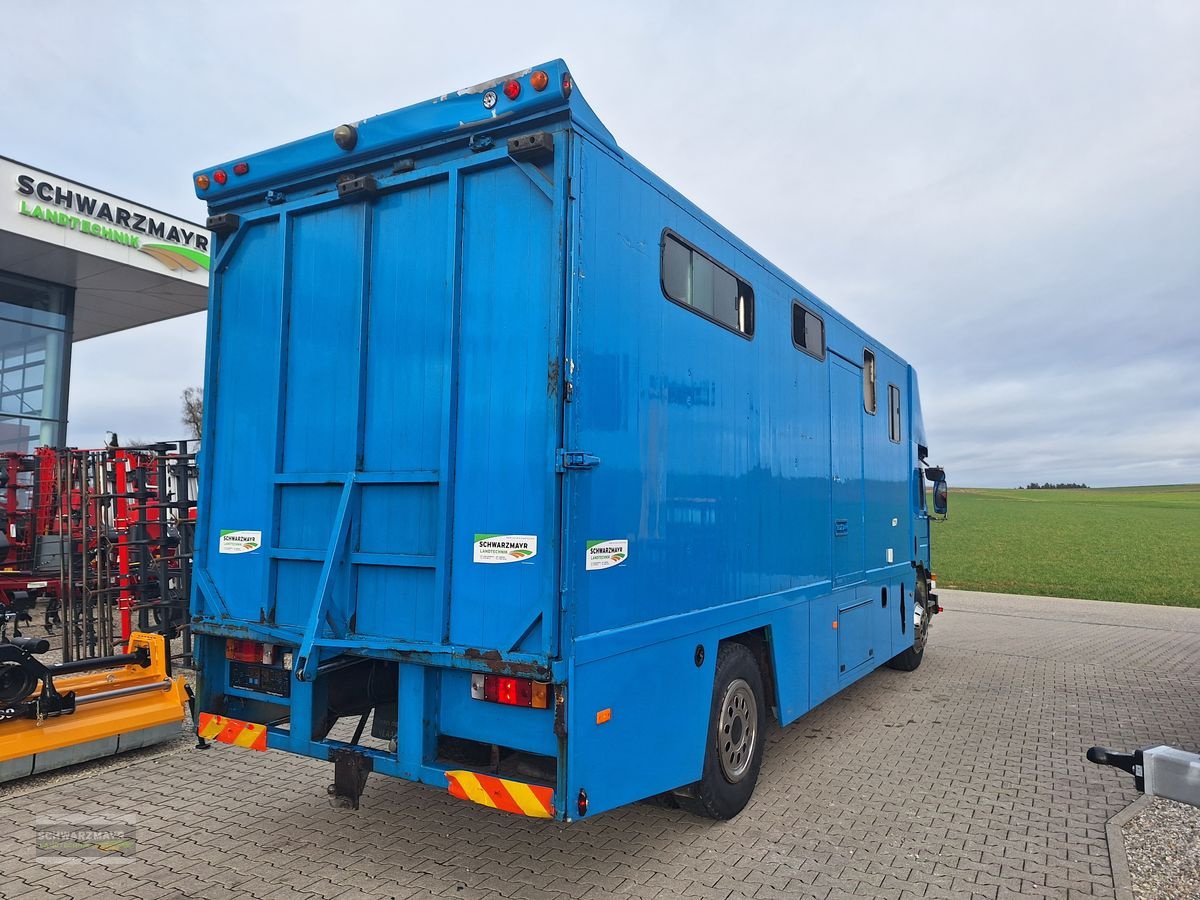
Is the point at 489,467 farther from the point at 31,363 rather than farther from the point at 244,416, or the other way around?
the point at 31,363

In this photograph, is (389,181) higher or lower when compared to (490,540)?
higher

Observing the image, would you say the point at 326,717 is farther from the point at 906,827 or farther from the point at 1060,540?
the point at 1060,540

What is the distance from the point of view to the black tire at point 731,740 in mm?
4141

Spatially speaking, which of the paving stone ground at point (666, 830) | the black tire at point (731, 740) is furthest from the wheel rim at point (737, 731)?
the paving stone ground at point (666, 830)

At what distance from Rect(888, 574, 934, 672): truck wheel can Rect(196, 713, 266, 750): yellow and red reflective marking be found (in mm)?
7009

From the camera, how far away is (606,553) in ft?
10.8

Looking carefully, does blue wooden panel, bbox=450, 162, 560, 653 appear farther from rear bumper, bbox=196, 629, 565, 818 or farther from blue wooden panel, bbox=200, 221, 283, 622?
blue wooden panel, bbox=200, 221, 283, 622

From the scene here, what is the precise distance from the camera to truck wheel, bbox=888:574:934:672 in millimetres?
8758

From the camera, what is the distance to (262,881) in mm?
3541

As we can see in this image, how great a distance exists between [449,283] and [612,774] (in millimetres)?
2335

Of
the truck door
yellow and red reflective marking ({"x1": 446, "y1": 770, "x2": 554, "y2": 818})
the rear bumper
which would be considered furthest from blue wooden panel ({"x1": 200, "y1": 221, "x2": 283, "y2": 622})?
the truck door

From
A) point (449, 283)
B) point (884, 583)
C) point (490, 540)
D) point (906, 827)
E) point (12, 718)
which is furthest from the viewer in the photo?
point (884, 583)

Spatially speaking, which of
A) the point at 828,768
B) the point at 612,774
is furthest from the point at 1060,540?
the point at 612,774

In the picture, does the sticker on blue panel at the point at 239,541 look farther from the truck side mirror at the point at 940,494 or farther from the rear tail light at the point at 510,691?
the truck side mirror at the point at 940,494
